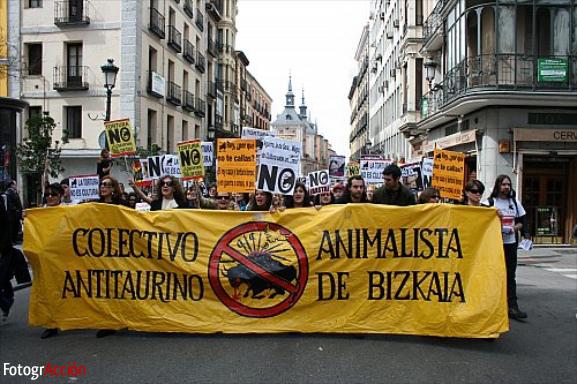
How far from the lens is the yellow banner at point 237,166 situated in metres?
9.41

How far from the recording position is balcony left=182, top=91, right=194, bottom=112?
36241 millimetres

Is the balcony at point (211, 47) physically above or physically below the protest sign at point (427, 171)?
above

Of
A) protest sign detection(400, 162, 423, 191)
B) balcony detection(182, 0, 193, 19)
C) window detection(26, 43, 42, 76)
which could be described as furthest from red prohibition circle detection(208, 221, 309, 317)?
balcony detection(182, 0, 193, 19)

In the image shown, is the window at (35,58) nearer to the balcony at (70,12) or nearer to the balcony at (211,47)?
the balcony at (70,12)

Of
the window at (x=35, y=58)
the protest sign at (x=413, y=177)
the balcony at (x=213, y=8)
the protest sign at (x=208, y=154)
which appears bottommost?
the protest sign at (x=413, y=177)

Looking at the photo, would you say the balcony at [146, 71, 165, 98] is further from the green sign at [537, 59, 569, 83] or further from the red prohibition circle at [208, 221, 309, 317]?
the red prohibition circle at [208, 221, 309, 317]

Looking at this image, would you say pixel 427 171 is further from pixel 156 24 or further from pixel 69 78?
pixel 156 24

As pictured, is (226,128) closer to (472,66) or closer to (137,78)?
(137,78)

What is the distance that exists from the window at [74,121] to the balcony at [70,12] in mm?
3985

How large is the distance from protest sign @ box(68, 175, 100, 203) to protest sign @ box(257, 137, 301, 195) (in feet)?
15.6

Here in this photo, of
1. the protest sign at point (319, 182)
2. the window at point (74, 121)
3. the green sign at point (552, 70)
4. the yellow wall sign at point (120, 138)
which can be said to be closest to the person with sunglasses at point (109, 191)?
the yellow wall sign at point (120, 138)

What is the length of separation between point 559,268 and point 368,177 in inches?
202

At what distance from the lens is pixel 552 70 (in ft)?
64.5

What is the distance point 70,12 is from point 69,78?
317cm
